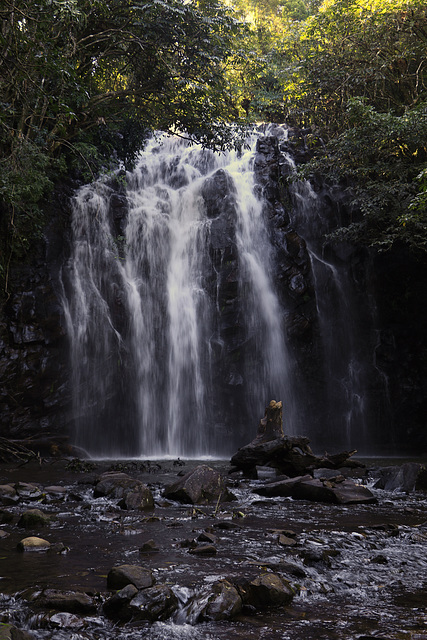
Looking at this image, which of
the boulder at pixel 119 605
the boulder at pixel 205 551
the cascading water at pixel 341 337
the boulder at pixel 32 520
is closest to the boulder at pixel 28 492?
the boulder at pixel 32 520

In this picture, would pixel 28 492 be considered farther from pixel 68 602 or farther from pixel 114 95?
pixel 114 95

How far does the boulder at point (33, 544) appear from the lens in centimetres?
365

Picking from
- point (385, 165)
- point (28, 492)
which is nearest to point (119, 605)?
point (28, 492)

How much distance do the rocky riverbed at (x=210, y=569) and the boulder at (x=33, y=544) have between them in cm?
5

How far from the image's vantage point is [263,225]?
17.0 metres

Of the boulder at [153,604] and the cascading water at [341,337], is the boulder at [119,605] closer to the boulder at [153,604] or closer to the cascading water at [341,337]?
the boulder at [153,604]

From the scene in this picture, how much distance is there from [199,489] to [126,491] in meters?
0.96

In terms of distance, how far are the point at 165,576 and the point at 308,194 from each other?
55.3 ft

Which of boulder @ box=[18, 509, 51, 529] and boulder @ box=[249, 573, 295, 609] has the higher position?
boulder @ box=[18, 509, 51, 529]

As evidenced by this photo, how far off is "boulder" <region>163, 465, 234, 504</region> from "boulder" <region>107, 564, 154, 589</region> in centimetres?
306

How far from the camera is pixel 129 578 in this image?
280cm

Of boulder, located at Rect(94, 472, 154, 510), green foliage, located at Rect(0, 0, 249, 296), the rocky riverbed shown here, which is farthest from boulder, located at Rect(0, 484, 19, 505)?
green foliage, located at Rect(0, 0, 249, 296)

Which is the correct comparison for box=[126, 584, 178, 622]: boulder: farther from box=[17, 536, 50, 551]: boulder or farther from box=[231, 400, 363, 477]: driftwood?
box=[231, 400, 363, 477]: driftwood

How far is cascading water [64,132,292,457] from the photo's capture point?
14.1 m
